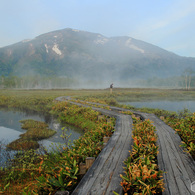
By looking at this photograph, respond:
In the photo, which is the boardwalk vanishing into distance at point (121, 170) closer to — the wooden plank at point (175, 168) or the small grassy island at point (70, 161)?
the wooden plank at point (175, 168)

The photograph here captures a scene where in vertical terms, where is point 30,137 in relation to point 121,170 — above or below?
below

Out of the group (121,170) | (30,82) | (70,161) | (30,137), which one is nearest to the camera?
(121,170)

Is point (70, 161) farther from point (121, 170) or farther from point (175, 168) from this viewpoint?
point (175, 168)

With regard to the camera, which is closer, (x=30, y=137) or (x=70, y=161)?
(x=70, y=161)

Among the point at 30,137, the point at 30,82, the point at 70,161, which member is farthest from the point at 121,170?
the point at 30,82

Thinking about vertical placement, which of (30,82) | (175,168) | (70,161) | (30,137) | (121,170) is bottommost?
(30,137)

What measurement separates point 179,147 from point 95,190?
4509 mm

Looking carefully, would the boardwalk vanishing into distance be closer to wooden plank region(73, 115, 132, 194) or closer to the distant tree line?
wooden plank region(73, 115, 132, 194)

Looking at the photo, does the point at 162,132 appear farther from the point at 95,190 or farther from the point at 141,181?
the point at 95,190

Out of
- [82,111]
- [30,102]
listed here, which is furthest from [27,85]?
[82,111]

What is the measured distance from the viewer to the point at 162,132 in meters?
8.80

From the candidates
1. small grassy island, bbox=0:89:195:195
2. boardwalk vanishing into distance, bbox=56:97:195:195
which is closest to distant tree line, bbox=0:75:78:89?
small grassy island, bbox=0:89:195:195

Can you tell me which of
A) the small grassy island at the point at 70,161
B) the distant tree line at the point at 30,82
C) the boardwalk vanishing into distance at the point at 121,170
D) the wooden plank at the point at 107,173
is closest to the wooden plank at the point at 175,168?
the boardwalk vanishing into distance at the point at 121,170

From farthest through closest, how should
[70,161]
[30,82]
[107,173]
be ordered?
[30,82]
[70,161]
[107,173]
